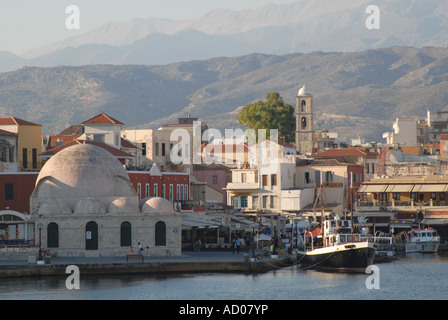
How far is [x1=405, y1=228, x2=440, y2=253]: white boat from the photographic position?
8675 cm

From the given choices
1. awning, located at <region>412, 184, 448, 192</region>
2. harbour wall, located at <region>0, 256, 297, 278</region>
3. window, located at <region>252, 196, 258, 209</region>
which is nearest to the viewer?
harbour wall, located at <region>0, 256, 297, 278</region>

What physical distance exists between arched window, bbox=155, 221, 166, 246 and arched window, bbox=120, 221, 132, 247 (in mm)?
1841

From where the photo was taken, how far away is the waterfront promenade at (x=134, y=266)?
2432 inches

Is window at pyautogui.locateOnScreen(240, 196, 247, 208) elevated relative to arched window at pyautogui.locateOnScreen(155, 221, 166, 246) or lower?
elevated

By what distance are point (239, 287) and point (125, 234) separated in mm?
12437

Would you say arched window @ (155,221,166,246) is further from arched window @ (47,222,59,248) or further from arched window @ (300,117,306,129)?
arched window @ (300,117,306,129)

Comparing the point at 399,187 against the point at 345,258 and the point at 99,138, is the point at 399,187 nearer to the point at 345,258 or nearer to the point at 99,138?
the point at 99,138

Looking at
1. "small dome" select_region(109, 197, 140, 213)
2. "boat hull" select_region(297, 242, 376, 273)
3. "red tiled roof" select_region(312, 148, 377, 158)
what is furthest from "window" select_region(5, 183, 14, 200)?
"red tiled roof" select_region(312, 148, 377, 158)

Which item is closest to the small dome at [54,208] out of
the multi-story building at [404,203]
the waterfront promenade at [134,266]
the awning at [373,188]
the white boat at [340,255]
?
the waterfront promenade at [134,266]

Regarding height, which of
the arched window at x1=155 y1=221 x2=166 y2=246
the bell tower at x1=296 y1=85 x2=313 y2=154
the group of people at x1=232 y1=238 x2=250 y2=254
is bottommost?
the group of people at x1=232 y1=238 x2=250 y2=254

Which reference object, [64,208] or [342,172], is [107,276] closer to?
[64,208]

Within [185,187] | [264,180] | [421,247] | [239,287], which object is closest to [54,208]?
[239,287]

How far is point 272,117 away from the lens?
134 meters
